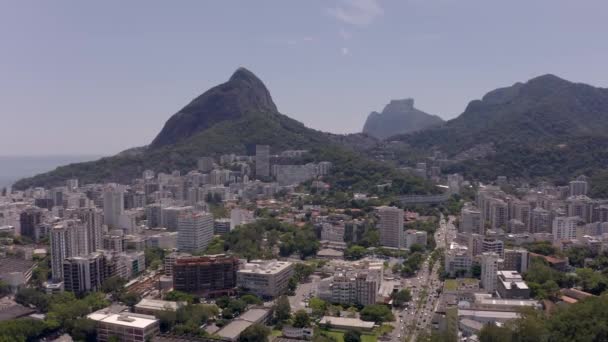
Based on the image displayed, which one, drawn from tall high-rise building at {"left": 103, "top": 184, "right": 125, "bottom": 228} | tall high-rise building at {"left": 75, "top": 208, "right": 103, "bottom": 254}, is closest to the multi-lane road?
tall high-rise building at {"left": 75, "top": 208, "right": 103, "bottom": 254}

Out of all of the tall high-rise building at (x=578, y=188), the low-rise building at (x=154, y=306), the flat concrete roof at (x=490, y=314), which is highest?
the tall high-rise building at (x=578, y=188)

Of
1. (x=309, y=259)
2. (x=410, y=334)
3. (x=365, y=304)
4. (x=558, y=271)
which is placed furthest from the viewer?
(x=309, y=259)

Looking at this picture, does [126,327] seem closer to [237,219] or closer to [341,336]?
[341,336]

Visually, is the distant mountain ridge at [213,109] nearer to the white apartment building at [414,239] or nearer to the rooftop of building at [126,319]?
the white apartment building at [414,239]

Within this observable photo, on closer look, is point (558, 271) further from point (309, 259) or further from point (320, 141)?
point (320, 141)

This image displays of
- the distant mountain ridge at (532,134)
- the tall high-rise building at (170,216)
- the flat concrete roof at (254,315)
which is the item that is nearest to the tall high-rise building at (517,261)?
the flat concrete roof at (254,315)

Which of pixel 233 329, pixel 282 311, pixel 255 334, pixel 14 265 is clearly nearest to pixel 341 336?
pixel 282 311

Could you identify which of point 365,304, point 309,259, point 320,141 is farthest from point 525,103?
point 365,304
